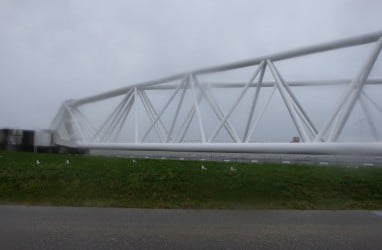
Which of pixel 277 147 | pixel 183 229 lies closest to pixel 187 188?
pixel 183 229

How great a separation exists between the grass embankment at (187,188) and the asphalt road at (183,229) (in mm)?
1587

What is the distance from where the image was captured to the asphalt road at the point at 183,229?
25.3ft

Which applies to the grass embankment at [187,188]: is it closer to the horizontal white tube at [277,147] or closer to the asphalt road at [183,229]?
the horizontal white tube at [277,147]

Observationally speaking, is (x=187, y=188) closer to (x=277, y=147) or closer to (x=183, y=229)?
(x=183, y=229)

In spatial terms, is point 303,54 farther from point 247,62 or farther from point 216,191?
point 216,191

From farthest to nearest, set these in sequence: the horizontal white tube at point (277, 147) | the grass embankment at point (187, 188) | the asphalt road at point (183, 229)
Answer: the horizontal white tube at point (277, 147)
the grass embankment at point (187, 188)
the asphalt road at point (183, 229)

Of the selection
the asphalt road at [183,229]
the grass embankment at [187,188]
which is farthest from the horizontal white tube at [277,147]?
the asphalt road at [183,229]

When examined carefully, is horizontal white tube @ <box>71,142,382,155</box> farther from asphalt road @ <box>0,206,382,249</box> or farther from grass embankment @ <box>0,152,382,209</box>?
asphalt road @ <box>0,206,382,249</box>

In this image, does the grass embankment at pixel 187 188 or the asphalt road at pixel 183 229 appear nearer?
the asphalt road at pixel 183 229

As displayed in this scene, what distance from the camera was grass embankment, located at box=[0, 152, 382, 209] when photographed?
42.6 ft

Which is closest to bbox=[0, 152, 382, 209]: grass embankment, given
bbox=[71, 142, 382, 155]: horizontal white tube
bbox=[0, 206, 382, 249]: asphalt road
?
bbox=[71, 142, 382, 155]: horizontal white tube

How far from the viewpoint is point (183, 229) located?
892 cm

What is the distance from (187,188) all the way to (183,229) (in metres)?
5.85

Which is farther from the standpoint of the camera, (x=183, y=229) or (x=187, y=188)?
(x=187, y=188)
